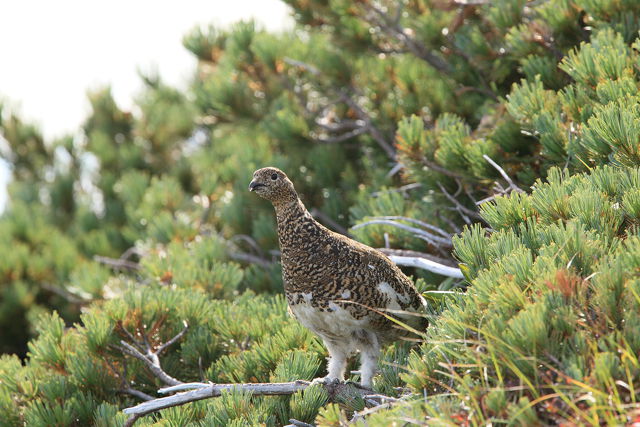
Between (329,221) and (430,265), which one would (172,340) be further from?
(329,221)

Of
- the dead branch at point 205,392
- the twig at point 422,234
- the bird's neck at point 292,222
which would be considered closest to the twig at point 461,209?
the twig at point 422,234

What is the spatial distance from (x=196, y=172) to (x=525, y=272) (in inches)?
195

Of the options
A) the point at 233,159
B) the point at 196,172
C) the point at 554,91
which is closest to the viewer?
the point at 554,91

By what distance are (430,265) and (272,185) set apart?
0.75 metres

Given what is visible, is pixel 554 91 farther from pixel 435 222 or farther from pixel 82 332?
pixel 82 332

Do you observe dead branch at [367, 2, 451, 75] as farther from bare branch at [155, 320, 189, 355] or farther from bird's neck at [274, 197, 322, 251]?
bare branch at [155, 320, 189, 355]

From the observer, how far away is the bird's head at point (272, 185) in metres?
3.41

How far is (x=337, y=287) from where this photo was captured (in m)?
3.19

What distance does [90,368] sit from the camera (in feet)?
11.6

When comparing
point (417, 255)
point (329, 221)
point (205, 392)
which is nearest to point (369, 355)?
point (417, 255)

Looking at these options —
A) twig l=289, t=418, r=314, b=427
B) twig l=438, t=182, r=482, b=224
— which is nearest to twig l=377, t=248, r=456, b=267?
twig l=438, t=182, r=482, b=224

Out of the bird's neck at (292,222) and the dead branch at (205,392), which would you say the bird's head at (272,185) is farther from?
the dead branch at (205,392)

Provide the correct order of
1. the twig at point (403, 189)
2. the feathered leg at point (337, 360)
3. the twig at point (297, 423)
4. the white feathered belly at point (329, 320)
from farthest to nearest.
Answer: the twig at point (403, 189) < the feathered leg at point (337, 360) < the white feathered belly at point (329, 320) < the twig at point (297, 423)

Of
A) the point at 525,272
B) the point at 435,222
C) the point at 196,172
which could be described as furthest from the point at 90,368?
the point at 196,172
